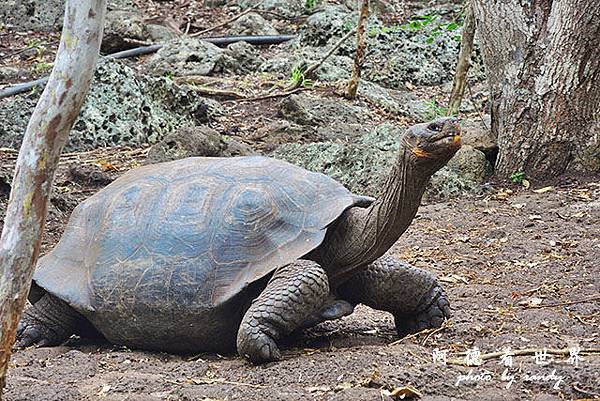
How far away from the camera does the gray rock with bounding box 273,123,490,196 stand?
671 cm

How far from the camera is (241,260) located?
3492 mm

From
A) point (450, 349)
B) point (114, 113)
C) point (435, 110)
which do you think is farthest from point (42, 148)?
point (435, 110)

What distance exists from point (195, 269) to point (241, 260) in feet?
0.61

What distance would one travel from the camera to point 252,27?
13.8 metres

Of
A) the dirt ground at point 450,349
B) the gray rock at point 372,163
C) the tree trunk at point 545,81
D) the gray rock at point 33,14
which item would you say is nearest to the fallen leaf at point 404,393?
the dirt ground at point 450,349

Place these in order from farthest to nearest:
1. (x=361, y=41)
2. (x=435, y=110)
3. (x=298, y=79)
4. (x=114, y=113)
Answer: (x=298, y=79) → (x=435, y=110) → (x=361, y=41) → (x=114, y=113)

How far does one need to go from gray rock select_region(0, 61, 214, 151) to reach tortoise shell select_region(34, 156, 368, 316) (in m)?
4.33

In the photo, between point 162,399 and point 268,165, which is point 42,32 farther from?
point 162,399

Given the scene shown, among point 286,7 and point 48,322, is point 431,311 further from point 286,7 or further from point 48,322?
point 286,7

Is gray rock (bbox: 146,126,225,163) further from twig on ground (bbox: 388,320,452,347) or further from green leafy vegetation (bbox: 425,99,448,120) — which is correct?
twig on ground (bbox: 388,320,452,347)

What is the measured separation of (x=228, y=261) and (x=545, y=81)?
3.99m

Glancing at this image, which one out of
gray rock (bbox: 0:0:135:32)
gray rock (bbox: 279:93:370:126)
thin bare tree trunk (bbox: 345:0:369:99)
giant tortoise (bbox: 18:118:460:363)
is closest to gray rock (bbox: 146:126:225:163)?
gray rock (bbox: 279:93:370:126)

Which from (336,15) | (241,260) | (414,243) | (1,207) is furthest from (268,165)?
(336,15)

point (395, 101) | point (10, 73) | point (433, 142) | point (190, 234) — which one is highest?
point (433, 142)
